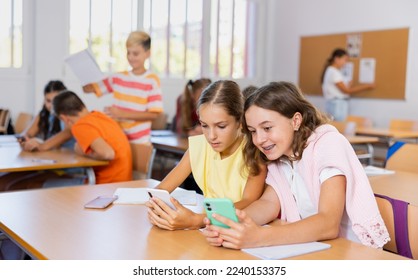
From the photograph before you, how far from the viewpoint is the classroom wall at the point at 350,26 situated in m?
7.19

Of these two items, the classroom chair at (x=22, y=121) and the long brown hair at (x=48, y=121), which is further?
the classroom chair at (x=22, y=121)

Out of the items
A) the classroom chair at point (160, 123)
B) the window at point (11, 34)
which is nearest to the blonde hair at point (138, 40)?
the classroom chair at point (160, 123)

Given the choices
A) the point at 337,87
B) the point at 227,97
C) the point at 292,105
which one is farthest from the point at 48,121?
the point at 337,87

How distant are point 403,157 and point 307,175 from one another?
5.54ft

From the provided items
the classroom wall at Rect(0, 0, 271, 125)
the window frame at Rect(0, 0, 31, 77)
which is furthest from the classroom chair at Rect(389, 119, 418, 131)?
the window frame at Rect(0, 0, 31, 77)

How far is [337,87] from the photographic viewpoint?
7.70 metres

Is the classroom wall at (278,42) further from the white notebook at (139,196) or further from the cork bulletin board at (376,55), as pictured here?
the white notebook at (139,196)

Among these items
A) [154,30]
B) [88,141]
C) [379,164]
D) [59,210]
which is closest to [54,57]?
[154,30]

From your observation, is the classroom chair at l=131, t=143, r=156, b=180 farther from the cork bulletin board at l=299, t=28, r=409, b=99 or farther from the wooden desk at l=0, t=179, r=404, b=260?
the cork bulletin board at l=299, t=28, r=409, b=99

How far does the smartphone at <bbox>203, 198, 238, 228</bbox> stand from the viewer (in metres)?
1.41

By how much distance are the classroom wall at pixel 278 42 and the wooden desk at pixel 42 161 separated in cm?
336

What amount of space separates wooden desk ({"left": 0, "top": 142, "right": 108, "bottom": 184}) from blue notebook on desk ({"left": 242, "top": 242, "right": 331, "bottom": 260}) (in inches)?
77.2

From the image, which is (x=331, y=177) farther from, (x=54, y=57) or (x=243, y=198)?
(x=54, y=57)
